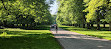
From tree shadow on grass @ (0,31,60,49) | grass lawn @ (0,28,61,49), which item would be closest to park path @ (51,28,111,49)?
grass lawn @ (0,28,61,49)

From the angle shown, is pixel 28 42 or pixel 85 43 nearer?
pixel 85 43

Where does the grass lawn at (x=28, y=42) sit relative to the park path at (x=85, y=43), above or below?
above

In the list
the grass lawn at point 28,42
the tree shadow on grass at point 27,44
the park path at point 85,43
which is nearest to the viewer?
the tree shadow on grass at point 27,44

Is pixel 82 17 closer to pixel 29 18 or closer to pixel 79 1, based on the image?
pixel 79 1

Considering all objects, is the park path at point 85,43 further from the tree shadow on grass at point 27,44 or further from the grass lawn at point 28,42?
the tree shadow on grass at point 27,44

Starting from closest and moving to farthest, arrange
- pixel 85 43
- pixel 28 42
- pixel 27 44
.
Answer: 1. pixel 27 44
2. pixel 85 43
3. pixel 28 42

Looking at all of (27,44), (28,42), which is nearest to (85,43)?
(27,44)

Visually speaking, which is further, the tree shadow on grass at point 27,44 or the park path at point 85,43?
the park path at point 85,43

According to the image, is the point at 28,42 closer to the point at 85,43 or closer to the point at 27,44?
the point at 27,44

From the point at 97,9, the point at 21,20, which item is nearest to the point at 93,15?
the point at 97,9

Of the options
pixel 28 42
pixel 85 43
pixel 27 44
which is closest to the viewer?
pixel 27 44

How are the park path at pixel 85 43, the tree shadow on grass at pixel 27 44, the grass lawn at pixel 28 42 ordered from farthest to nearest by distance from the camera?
the grass lawn at pixel 28 42 < the park path at pixel 85 43 < the tree shadow on grass at pixel 27 44

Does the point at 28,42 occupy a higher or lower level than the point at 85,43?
higher

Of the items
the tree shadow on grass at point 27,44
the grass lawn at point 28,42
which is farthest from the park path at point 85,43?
the tree shadow on grass at point 27,44
